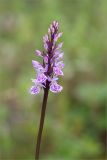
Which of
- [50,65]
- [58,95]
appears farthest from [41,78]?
[58,95]

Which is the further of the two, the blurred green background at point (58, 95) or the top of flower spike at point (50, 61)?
the blurred green background at point (58, 95)

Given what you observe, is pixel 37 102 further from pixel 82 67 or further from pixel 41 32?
pixel 41 32

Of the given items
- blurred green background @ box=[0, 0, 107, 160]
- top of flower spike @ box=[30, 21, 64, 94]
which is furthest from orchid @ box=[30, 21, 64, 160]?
blurred green background @ box=[0, 0, 107, 160]

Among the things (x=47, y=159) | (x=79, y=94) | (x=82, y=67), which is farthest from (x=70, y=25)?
(x=47, y=159)

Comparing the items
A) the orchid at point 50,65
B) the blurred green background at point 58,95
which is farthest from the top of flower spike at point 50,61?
the blurred green background at point 58,95

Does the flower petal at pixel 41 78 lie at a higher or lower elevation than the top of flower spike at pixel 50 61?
lower

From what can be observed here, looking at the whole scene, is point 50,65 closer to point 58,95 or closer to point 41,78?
point 41,78

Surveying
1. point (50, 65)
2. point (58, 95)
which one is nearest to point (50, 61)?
point (50, 65)

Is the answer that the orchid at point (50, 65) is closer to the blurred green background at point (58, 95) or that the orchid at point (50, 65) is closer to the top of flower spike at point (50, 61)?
the top of flower spike at point (50, 61)

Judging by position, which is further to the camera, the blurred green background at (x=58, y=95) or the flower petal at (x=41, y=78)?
the blurred green background at (x=58, y=95)

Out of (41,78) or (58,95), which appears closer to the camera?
(41,78)
